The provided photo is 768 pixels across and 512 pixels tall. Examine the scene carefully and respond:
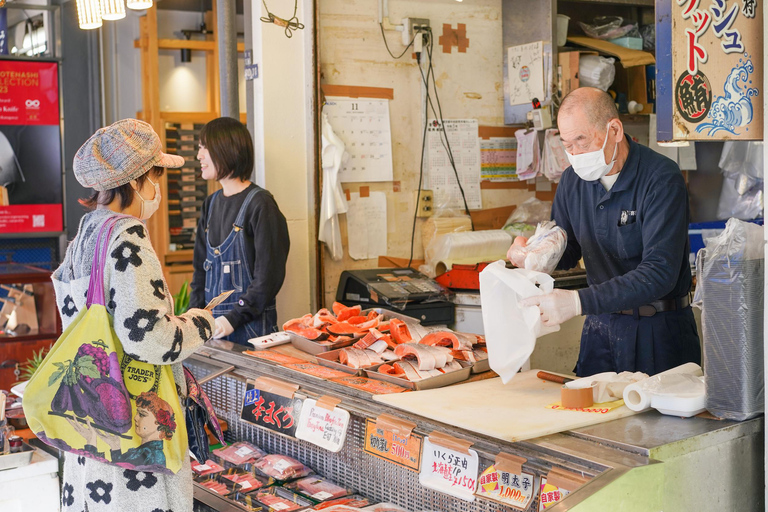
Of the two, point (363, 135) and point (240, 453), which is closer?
Answer: point (240, 453)

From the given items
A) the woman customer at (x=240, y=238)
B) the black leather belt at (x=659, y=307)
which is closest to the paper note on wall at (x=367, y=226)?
the woman customer at (x=240, y=238)

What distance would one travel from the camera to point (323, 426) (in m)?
2.47

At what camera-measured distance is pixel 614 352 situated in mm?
3010

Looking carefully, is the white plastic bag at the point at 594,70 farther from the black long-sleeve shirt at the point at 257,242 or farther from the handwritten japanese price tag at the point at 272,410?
the handwritten japanese price tag at the point at 272,410

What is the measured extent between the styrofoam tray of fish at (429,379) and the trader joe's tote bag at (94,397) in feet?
2.55

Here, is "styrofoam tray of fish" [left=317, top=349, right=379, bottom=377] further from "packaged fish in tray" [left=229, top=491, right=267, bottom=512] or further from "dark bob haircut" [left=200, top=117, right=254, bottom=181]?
"dark bob haircut" [left=200, top=117, right=254, bottom=181]

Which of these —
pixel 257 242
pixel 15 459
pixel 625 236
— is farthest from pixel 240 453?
pixel 625 236

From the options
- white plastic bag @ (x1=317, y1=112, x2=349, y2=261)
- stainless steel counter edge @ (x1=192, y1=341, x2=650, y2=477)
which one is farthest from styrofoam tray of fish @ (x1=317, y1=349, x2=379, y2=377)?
white plastic bag @ (x1=317, y1=112, x2=349, y2=261)

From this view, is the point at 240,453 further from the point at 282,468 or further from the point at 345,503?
the point at 345,503

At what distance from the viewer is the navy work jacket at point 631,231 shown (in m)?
2.53

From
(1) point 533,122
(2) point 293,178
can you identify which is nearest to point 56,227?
(2) point 293,178

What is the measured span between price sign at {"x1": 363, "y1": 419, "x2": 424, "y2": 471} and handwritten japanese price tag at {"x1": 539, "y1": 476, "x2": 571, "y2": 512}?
0.38 meters

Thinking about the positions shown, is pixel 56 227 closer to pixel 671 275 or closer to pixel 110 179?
pixel 110 179

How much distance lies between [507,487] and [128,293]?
41.8 inches
